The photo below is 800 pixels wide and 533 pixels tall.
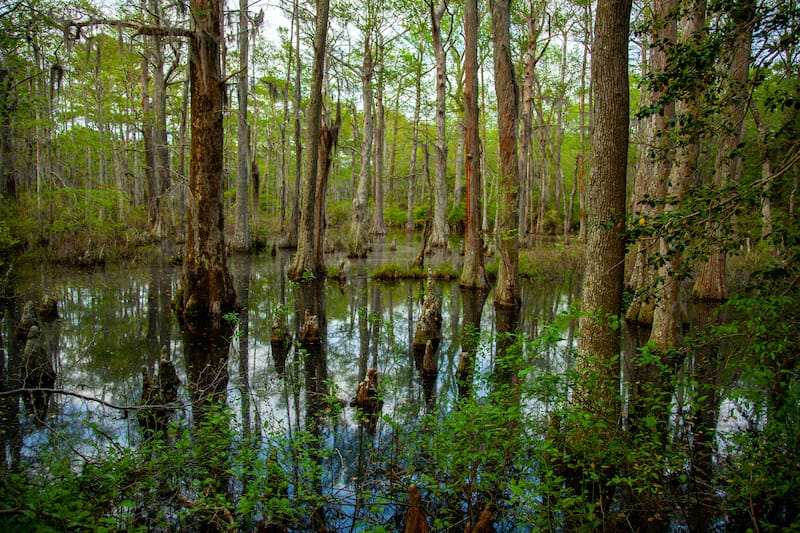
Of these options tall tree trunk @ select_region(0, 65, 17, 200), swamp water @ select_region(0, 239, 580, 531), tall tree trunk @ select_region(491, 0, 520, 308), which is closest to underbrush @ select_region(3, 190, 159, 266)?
tall tree trunk @ select_region(0, 65, 17, 200)

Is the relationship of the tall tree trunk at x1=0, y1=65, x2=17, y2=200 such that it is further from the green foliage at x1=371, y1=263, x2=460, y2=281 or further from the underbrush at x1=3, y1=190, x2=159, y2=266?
the green foliage at x1=371, y1=263, x2=460, y2=281

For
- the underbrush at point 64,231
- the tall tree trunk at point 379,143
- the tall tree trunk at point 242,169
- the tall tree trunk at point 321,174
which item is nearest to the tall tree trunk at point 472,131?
the tall tree trunk at point 321,174

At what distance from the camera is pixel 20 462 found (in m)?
3.76

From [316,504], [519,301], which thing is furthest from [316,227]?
[316,504]

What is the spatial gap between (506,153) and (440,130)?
8052 mm

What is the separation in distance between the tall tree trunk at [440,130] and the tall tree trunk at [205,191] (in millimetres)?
8492

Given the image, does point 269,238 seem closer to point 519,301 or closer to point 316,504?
point 519,301

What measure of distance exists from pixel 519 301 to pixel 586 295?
23.1 feet

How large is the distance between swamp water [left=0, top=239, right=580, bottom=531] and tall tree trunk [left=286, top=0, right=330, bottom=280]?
1122 mm

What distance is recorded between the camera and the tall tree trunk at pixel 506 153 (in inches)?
423

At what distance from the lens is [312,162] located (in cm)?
1373

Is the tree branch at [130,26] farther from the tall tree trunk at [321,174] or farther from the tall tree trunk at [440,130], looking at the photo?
the tall tree trunk at [440,130]

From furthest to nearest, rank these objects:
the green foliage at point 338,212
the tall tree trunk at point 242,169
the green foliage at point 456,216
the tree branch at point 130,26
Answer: the green foliage at point 338,212, the green foliage at point 456,216, the tall tree trunk at point 242,169, the tree branch at point 130,26

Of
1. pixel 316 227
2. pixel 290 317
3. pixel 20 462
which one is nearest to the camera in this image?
pixel 20 462
